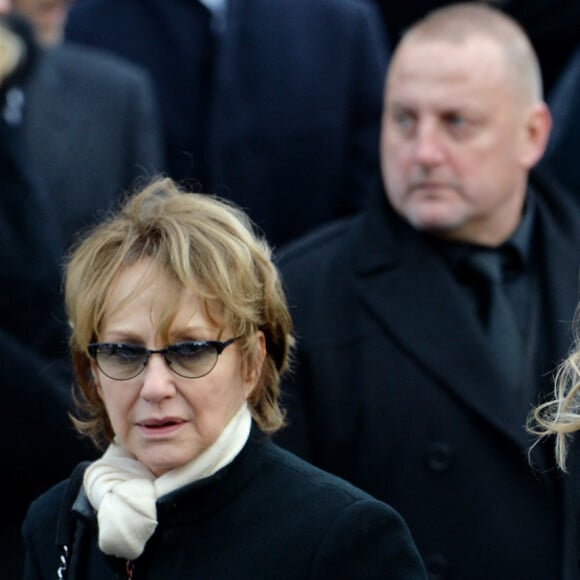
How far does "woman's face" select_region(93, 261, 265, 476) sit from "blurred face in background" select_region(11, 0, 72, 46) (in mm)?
2747

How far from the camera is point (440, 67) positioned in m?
4.70

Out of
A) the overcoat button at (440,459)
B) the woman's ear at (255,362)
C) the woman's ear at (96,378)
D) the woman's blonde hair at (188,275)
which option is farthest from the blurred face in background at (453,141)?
the woman's ear at (96,378)

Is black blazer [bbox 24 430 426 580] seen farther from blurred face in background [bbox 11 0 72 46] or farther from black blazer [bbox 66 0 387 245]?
blurred face in background [bbox 11 0 72 46]

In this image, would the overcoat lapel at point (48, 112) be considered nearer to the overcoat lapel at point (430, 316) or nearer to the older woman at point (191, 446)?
the overcoat lapel at point (430, 316)

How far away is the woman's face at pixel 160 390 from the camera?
3.00 metres

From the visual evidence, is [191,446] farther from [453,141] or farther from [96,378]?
[453,141]

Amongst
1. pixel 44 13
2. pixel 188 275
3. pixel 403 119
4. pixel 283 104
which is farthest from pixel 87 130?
pixel 188 275

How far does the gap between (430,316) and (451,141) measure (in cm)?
51

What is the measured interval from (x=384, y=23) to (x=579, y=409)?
402 centimetres

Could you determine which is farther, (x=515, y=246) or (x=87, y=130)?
(x=87, y=130)

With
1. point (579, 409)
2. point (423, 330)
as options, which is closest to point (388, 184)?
point (423, 330)

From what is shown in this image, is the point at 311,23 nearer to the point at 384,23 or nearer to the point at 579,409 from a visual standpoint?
the point at 384,23

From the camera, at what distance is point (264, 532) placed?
3029 millimetres

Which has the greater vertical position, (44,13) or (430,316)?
(44,13)
